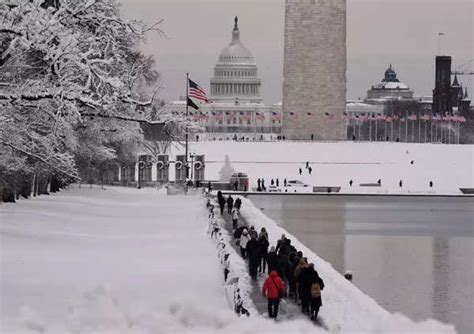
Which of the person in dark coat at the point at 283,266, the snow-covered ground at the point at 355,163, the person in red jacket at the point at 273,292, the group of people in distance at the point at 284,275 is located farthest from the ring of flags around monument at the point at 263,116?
the person in red jacket at the point at 273,292

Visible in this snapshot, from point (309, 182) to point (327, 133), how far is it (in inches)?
921

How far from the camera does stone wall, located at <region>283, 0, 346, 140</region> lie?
9400 centimetres

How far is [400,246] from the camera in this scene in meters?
30.1

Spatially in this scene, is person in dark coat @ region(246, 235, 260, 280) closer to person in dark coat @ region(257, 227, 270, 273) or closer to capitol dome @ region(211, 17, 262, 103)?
person in dark coat @ region(257, 227, 270, 273)

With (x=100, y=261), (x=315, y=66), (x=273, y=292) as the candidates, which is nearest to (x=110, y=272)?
(x=100, y=261)

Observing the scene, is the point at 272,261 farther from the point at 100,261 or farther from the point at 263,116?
the point at 263,116

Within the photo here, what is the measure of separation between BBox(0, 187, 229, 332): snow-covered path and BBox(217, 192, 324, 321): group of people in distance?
2.16 ft

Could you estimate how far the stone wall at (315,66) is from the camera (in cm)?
9400

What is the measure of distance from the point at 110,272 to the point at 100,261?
163cm

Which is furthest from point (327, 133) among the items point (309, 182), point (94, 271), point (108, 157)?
point (94, 271)

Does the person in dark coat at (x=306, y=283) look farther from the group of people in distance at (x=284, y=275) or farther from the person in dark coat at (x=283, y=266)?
the person in dark coat at (x=283, y=266)

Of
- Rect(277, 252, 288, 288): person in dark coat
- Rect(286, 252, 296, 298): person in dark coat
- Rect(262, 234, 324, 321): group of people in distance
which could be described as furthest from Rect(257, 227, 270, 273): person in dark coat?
Rect(286, 252, 296, 298): person in dark coat

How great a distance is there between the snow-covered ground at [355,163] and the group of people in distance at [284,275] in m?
47.5

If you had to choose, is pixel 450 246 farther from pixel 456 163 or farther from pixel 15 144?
pixel 456 163
